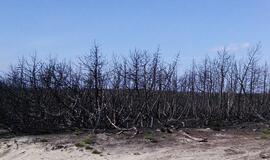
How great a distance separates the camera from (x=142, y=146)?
1678cm

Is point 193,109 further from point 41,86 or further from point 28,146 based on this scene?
point 28,146

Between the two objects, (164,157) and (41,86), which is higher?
(41,86)

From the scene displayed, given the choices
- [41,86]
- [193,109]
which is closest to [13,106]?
[41,86]

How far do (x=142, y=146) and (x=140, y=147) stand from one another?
156 millimetres

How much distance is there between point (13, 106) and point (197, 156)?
520 inches

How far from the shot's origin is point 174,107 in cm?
2727

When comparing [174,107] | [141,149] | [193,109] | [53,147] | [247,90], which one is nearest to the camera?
[141,149]

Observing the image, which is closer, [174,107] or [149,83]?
[149,83]

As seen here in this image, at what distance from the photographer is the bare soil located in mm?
14891

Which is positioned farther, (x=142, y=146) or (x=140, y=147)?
(x=142, y=146)

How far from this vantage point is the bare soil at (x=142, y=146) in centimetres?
1489

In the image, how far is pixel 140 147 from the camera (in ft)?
54.6

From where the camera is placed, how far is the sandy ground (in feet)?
48.9

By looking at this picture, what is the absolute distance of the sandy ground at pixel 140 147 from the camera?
14891 millimetres
